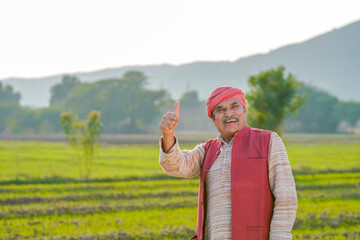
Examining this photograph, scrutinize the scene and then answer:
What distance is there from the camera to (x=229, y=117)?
2.92m

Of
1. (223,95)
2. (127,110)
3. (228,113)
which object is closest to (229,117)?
(228,113)

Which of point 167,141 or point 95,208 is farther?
point 95,208

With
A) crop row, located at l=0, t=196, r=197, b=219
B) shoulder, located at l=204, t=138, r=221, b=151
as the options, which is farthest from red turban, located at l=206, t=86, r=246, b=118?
crop row, located at l=0, t=196, r=197, b=219

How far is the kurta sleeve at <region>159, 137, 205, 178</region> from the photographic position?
283 centimetres

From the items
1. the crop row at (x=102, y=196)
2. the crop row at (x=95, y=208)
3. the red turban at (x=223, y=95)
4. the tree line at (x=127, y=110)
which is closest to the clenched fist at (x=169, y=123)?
the red turban at (x=223, y=95)

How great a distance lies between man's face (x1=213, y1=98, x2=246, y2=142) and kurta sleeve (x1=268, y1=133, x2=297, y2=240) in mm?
303

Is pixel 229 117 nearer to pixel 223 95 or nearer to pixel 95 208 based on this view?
pixel 223 95

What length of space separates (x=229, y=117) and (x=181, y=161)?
1.40 ft

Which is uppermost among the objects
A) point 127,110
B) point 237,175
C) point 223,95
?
point 127,110

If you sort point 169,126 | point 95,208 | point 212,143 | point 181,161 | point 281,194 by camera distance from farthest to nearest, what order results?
point 95,208, point 212,143, point 181,161, point 169,126, point 281,194

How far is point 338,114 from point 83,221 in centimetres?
7059

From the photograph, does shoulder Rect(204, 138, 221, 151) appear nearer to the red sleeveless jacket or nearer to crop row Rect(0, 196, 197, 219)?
the red sleeveless jacket

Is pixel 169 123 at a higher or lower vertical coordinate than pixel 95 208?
higher

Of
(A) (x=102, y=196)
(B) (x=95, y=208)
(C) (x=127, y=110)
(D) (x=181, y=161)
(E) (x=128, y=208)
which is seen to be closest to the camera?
(D) (x=181, y=161)
